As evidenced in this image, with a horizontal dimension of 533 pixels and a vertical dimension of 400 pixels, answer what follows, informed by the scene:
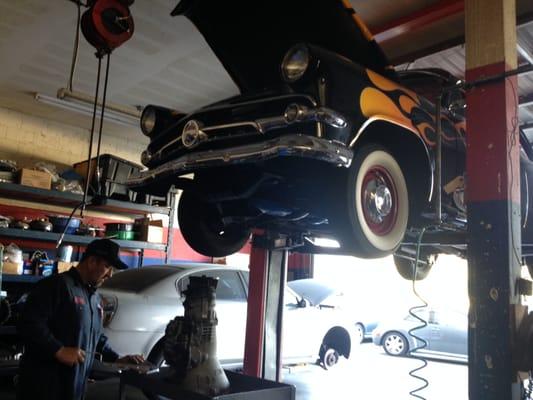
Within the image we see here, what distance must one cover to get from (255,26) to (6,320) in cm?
414

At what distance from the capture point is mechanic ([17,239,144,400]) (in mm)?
2469

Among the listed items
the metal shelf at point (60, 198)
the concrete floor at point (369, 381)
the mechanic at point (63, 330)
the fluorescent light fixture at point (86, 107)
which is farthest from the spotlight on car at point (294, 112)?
the metal shelf at point (60, 198)

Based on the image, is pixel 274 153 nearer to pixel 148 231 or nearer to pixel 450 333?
pixel 148 231

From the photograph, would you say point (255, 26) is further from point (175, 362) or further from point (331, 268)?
point (331, 268)

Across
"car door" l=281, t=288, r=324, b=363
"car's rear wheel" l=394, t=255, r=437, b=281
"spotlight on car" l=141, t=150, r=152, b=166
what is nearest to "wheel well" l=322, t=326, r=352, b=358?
"car door" l=281, t=288, r=324, b=363

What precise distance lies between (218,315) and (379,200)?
2970 millimetres

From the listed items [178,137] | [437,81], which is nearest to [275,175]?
[178,137]

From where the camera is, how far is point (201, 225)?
3279 mm

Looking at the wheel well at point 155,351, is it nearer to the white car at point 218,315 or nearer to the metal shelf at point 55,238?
the white car at point 218,315

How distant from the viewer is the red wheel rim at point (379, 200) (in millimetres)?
2564

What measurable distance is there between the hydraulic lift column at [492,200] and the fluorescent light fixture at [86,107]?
186 inches

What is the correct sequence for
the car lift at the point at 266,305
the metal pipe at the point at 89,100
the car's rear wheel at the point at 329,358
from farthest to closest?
1. the car's rear wheel at the point at 329,358
2. the metal pipe at the point at 89,100
3. the car lift at the point at 266,305

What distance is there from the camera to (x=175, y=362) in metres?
1.88

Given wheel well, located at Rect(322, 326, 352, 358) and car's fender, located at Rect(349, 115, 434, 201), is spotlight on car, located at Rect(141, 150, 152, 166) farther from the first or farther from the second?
wheel well, located at Rect(322, 326, 352, 358)
